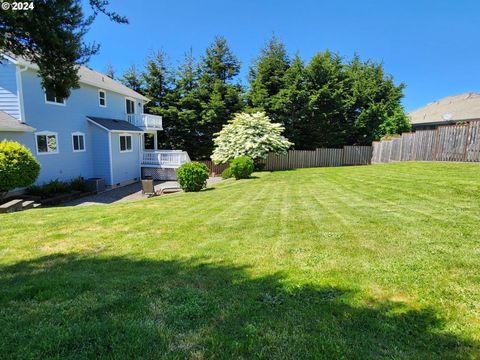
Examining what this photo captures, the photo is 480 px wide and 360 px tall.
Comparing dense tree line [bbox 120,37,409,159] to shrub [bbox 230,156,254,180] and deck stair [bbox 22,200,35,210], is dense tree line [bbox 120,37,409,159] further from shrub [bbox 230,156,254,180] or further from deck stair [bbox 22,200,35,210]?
deck stair [bbox 22,200,35,210]

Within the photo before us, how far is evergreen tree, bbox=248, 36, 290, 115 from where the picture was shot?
25484mm

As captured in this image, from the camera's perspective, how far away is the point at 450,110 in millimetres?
29266

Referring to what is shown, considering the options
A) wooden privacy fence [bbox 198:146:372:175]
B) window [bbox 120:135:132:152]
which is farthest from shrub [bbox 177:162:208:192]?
wooden privacy fence [bbox 198:146:372:175]

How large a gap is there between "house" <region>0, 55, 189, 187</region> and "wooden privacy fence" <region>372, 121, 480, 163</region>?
1409 centimetres

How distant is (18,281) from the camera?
3.39 m

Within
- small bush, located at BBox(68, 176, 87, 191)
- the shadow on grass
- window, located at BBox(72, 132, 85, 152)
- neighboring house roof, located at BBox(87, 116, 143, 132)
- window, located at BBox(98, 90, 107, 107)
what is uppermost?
window, located at BBox(98, 90, 107, 107)

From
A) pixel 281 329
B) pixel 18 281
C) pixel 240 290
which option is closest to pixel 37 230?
pixel 18 281

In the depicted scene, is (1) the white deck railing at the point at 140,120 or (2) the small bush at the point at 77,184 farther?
(1) the white deck railing at the point at 140,120

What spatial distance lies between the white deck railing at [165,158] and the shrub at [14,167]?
9.94 meters

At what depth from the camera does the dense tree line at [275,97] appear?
2523cm

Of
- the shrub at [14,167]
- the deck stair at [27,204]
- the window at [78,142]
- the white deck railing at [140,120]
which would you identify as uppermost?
the white deck railing at [140,120]

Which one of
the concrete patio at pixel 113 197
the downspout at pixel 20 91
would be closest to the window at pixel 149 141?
the concrete patio at pixel 113 197

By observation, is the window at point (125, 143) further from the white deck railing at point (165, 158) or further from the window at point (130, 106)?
the window at point (130, 106)

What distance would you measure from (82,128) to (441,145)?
19.4 m
